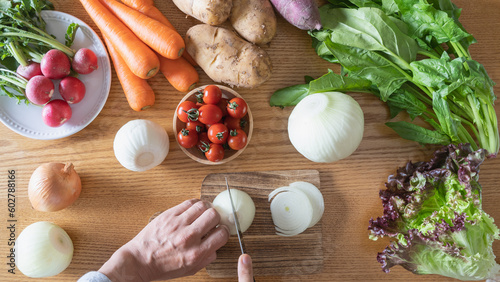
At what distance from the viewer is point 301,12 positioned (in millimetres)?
1123

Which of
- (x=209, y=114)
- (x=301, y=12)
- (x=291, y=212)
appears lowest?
(x=291, y=212)

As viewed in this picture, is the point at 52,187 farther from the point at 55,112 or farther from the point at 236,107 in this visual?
the point at 236,107

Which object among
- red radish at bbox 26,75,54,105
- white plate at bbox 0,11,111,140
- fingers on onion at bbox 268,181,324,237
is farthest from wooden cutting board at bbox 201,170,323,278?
red radish at bbox 26,75,54,105

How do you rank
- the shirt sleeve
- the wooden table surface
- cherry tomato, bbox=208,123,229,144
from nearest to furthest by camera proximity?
1. the shirt sleeve
2. cherry tomato, bbox=208,123,229,144
3. the wooden table surface

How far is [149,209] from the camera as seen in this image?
1222mm

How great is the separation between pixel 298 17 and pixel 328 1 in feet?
0.54

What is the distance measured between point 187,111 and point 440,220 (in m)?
0.80

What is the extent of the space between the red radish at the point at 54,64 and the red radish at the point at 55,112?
8 centimetres

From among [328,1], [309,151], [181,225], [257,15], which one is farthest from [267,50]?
[181,225]

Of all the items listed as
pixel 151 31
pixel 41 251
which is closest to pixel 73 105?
pixel 151 31

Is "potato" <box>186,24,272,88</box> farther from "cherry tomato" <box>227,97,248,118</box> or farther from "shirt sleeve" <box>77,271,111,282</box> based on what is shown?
"shirt sleeve" <box>77,271,111,282</box>

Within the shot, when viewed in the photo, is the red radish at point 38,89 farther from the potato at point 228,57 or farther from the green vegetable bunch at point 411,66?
the green vegetable bunch at point 411,66

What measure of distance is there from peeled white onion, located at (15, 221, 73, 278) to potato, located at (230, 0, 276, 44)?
0.85 metres

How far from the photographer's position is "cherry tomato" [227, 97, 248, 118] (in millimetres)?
1125
